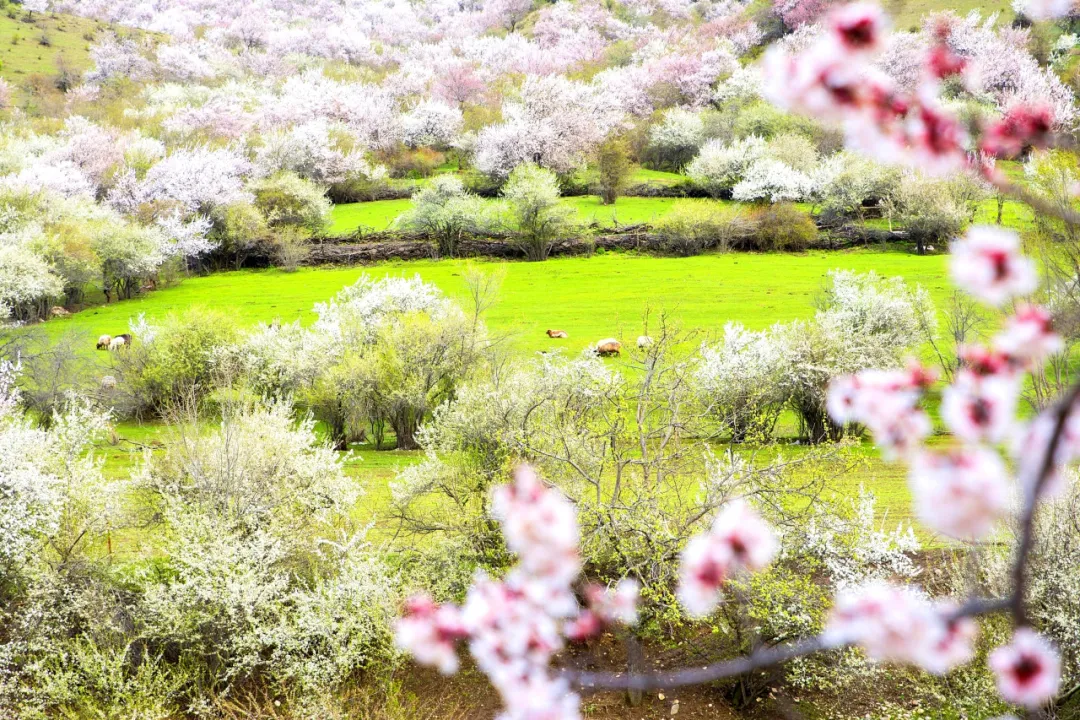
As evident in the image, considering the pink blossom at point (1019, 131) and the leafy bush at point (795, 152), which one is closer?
the pink blossom at point (1019, 131)

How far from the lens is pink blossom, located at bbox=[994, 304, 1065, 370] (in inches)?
84.3

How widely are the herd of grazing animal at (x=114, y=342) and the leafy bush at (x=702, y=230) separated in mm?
31438

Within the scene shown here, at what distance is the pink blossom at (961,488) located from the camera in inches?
84.6

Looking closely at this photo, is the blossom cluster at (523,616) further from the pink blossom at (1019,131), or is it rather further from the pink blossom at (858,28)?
the pink blossom at (1019,131)

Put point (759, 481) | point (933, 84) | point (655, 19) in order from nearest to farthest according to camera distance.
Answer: point (933, 84)
point (759, 481)
point (655, 19)

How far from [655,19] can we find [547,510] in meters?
132

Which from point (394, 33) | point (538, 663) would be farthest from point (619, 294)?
point (394, 33)

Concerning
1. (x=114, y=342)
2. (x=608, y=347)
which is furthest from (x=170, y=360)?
(x=608, y=347)

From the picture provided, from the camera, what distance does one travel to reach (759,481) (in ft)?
38.8

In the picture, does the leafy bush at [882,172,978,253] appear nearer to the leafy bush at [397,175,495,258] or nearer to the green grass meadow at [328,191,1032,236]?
the green grass meadow at [328,191,1032,236]

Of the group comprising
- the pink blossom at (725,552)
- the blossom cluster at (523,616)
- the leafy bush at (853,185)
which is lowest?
the leafy bush at (853,185)

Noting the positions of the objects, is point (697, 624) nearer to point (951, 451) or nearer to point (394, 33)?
point (951, 451)

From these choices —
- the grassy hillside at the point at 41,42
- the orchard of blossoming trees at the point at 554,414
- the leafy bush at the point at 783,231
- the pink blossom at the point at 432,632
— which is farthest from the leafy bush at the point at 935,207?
the grassy hillside at the point at 41,42

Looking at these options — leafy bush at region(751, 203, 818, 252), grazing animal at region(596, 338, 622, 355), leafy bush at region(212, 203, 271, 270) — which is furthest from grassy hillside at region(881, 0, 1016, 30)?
grazing animal at region(596, 338, 622, 355)
